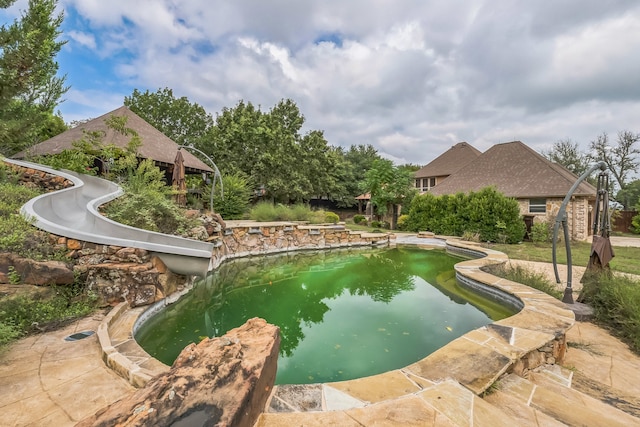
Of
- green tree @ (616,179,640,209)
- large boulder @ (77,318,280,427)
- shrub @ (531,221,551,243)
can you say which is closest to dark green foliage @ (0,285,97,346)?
large boulder @ (77,318,280,427)

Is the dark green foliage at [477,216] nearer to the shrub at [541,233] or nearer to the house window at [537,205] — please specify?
the shrub at [541,233]

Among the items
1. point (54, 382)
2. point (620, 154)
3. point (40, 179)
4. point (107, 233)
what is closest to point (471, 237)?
point (107, 233)

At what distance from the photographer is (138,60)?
36.6ft

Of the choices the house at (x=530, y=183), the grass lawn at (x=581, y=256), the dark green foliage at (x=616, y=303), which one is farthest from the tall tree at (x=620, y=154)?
the dark green foliage at (x=616, y=303)

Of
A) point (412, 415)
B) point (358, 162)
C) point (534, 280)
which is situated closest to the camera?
point (412, 415)

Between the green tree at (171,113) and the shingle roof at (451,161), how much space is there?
20.3m

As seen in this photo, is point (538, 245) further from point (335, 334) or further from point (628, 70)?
point (335, 334)

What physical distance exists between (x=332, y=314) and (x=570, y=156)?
3462 centimetres

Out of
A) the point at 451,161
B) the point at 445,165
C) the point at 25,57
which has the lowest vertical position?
the point at 445,165

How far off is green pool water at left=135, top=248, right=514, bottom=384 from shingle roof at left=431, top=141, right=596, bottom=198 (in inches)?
391

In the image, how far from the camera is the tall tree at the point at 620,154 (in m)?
24.3

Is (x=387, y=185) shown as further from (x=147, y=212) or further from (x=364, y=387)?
(x=364, y=387)

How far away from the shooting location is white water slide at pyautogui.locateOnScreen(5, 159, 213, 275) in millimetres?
4531

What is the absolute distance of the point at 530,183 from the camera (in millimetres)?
15383
